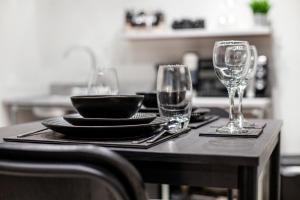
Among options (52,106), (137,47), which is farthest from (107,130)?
(137,47)

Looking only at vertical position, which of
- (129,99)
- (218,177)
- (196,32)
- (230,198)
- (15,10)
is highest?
(15,10)

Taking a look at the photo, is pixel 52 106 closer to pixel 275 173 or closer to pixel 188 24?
pixel 188 24

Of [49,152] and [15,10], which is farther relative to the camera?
[15,10]

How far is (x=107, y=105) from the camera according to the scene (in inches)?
47.4

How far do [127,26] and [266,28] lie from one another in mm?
1053

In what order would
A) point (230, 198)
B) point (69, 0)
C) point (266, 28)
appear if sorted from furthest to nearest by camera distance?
1. point (69, 0)
2. point (266, 28)
3. point (230, 198)

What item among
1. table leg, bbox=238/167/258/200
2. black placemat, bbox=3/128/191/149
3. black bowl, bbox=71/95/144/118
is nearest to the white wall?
black placemat, bbox=3/128/191/149

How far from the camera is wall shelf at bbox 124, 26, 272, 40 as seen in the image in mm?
3100

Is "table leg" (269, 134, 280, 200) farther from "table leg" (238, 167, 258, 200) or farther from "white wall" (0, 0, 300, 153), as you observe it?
"white wall" (0, 0, 300, 153)

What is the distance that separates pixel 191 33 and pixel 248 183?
7.83 feet

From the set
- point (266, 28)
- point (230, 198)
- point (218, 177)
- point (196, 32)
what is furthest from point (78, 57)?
point (218, 177)

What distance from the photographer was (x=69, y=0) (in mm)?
3768

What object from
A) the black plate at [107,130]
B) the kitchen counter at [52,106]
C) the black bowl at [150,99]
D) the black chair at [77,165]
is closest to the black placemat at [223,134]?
the black plate at [107,130]

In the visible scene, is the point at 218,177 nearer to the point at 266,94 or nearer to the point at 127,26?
the point at 266,94
